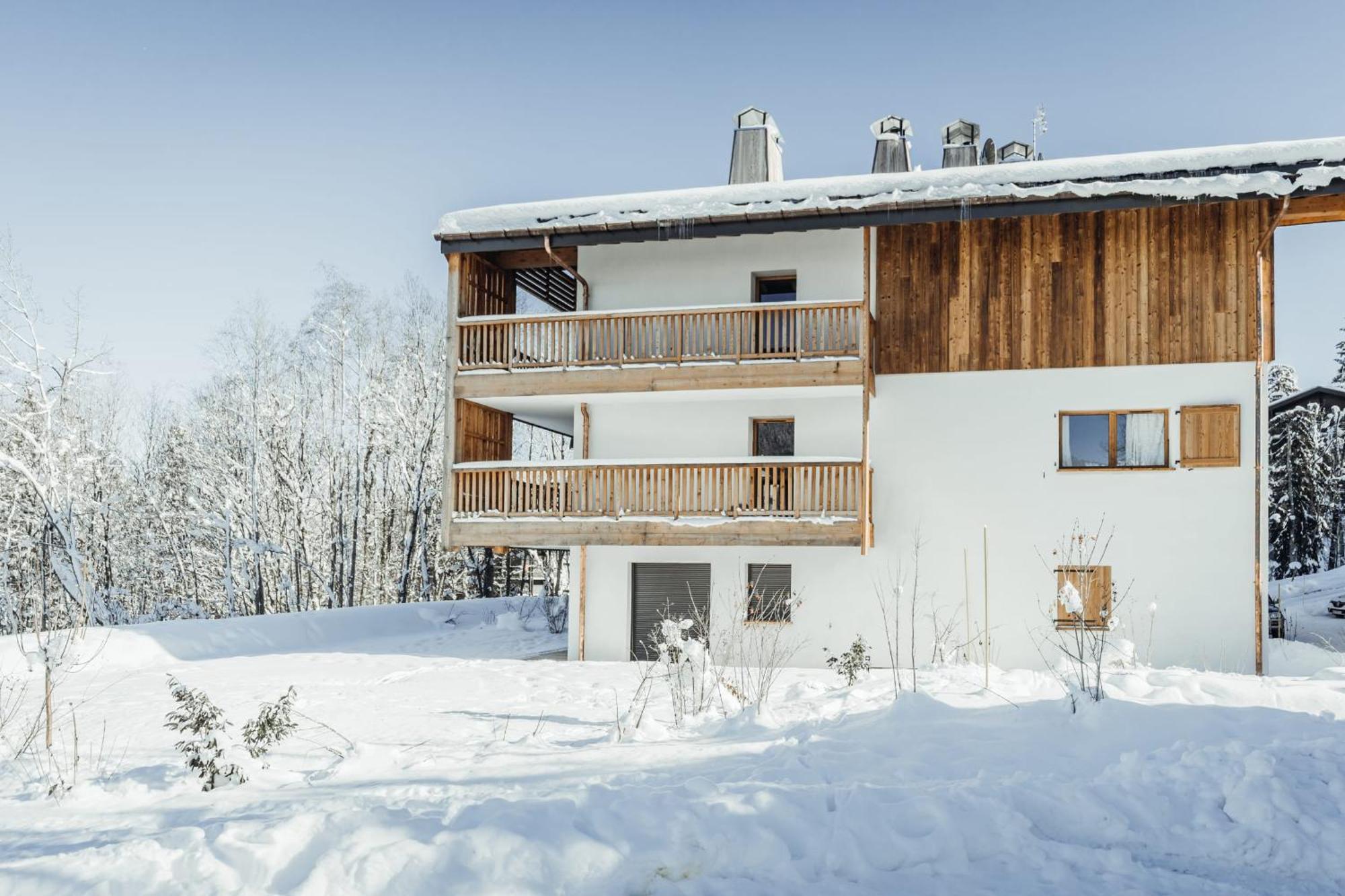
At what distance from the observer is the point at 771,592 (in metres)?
15.7

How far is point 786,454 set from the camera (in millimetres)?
16156

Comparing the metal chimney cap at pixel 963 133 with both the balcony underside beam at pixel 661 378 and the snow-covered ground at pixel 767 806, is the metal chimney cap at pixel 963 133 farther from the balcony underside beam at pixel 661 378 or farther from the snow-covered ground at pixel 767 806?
the snow-covered ground at pixel 767 806

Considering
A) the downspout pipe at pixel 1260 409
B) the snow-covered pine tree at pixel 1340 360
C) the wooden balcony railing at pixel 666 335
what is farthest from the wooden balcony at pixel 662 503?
the snow-covered pine tree at pixel 1340 360

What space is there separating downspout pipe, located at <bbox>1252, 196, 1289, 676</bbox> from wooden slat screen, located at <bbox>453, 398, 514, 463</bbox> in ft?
37.4

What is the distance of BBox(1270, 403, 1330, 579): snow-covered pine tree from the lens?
33438 mm

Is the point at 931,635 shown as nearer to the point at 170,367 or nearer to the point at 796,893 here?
the point at 796,893

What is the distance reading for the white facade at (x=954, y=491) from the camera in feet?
45.9

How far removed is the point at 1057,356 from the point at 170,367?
30982 mm

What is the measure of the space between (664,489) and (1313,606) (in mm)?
18592

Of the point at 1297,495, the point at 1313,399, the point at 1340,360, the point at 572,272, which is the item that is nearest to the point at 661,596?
the point at 572,272

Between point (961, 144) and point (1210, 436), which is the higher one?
point (961, 144)

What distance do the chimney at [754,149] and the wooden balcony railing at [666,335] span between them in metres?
4.52

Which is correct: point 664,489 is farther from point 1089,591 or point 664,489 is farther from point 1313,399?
point 1313,399

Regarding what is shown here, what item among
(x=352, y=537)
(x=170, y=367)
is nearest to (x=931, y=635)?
(x=352, y=537)
